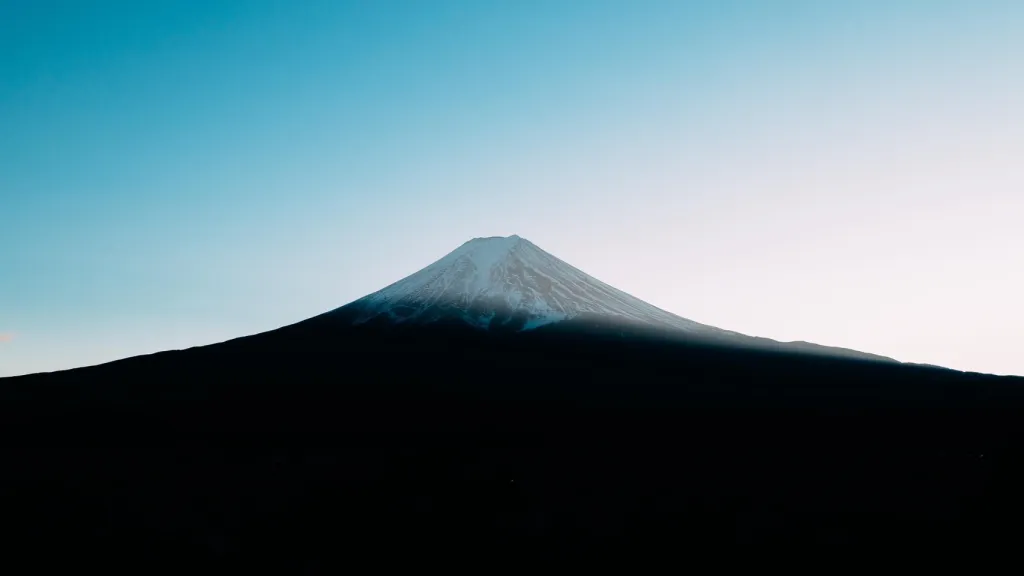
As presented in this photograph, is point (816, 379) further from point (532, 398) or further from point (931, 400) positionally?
point (532, 398)

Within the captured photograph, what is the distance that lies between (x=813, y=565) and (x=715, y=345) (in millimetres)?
58097

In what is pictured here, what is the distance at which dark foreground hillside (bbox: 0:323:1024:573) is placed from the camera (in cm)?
3494

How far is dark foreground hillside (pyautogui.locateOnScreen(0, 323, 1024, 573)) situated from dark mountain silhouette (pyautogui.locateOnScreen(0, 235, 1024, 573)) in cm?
18

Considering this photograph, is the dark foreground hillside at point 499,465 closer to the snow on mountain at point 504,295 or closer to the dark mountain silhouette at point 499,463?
the dark mountain silhouette at point 499,463

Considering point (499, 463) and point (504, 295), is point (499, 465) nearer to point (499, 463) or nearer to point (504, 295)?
point (499, 463)

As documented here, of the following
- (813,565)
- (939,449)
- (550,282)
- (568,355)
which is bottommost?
(813,565)

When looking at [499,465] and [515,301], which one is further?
[515,301]

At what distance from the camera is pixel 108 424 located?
2233 inches

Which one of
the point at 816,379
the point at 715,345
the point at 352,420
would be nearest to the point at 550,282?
the point at 715,345

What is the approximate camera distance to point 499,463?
44531 millimetres

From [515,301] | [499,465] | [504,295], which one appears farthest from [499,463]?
[504,295]

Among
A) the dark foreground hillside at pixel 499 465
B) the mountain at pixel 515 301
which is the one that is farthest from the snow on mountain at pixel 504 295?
the dark foreground hillside at pixel 499 465

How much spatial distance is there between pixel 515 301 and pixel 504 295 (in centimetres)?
313

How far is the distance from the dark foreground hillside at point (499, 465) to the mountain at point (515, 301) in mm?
22699
